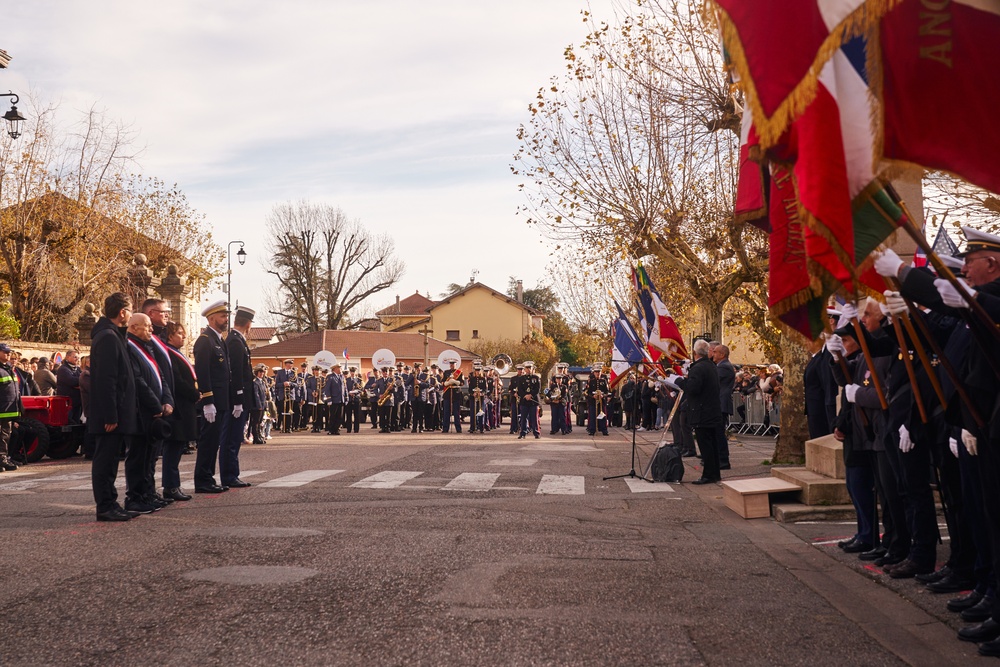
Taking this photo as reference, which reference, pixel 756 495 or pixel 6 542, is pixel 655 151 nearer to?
pixel 756 495

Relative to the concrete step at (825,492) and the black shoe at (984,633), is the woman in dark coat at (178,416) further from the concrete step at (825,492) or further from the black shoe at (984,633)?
the black shoe at (984,633)

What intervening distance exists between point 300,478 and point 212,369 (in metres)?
2.49

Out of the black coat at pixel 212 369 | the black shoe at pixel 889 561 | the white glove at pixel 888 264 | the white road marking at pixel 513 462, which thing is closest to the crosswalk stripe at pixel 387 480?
the black coat at pixel 212 369

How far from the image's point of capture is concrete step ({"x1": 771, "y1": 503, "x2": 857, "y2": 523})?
A: 31.7 feet

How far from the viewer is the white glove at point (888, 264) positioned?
495cm

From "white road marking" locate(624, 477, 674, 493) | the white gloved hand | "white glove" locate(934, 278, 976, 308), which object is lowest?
"white road marking" locate(624, 477, 674, 493)

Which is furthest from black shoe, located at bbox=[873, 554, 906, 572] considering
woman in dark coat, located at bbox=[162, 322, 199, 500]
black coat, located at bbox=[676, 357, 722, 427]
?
woman in dark coat, located at bbox=[162, 322, 199, 500]

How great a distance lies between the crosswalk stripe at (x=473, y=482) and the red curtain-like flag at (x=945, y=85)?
8420mm

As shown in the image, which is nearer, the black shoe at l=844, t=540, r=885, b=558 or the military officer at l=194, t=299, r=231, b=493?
the black shoe at l=844, t=540, r=885, b=558

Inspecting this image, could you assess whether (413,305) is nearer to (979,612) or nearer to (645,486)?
(645,486)

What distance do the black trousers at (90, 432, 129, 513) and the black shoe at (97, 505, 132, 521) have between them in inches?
1.2

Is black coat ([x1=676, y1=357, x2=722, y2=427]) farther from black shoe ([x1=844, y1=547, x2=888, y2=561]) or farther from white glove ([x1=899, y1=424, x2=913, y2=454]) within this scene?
white glove ([x1=899, y1=424, x2=913, y2=454])

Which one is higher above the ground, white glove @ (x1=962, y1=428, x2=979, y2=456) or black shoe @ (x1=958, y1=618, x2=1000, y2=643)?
white glove @ (x1=962, y1=428, x2=979, y2=456)

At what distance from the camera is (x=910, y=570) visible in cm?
681
